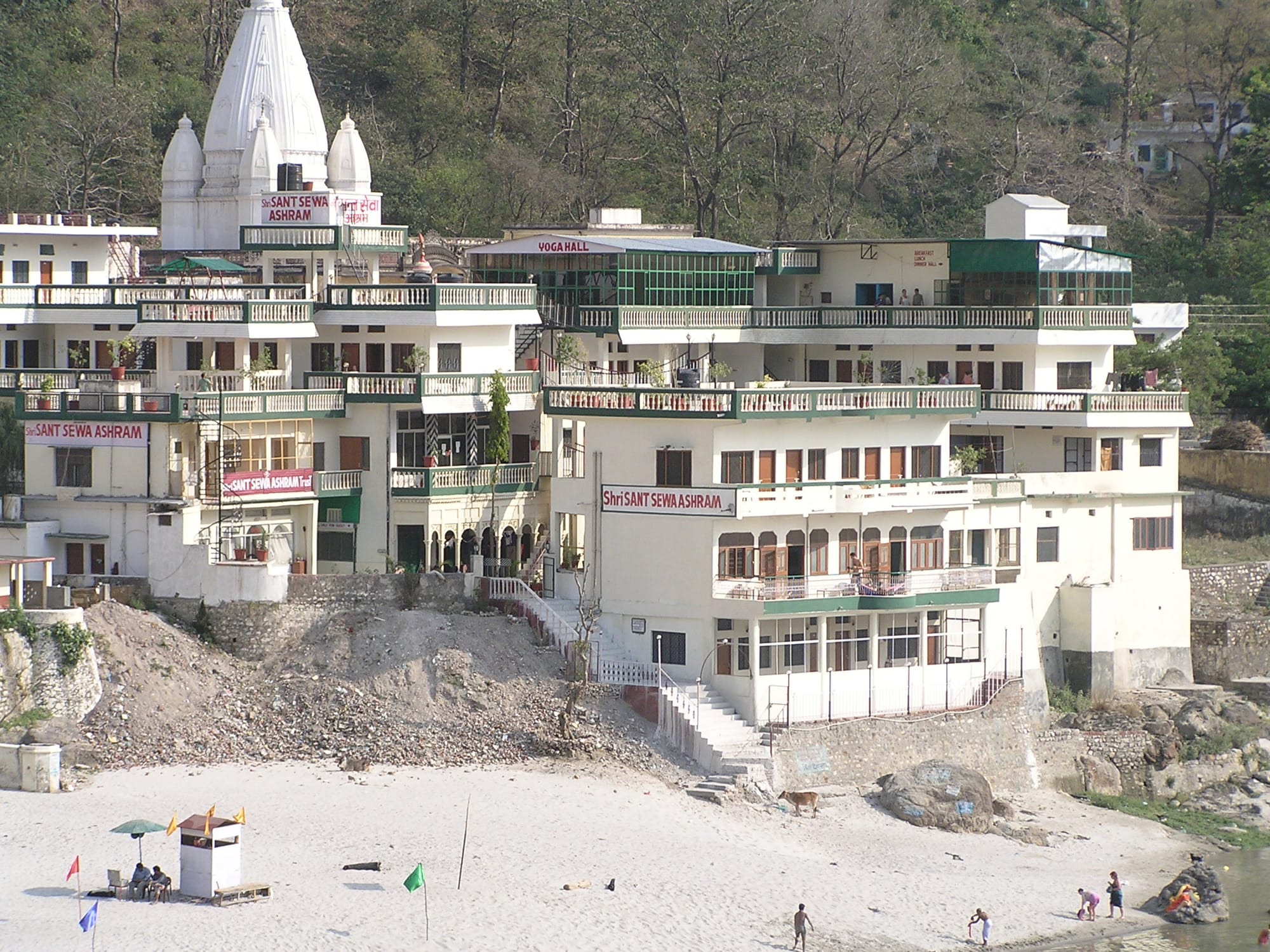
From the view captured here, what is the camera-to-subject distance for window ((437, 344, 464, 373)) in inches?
2980

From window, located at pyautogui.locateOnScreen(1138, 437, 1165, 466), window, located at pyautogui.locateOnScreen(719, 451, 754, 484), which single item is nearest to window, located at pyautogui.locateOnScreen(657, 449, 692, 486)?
window, located at pyautogui.locateOnScreen(719, 451, 754, 484)

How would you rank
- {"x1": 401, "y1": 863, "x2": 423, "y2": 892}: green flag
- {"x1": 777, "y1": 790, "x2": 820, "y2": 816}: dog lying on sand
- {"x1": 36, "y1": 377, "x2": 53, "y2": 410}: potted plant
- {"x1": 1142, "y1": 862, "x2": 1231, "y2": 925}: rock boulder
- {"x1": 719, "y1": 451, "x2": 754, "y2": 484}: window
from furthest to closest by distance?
→ 1. {"x1": 36, "y1": 377, "x2": 53, "y2": 410}: potted plant
2. {"x1": 719, "y1": 451, "x2": 754, "y2": 484}: window
3. {"x1": 777, "y1": 790, "x2": 820, "y2": 816}: dog lying on sand
4. {"x1": 1142, "y1": 862, "x2": 1231, "y2": 925}: rock boulder
5. {"x1": 401, "y1": 863, "x2": 423, "y2": 892}: green flag

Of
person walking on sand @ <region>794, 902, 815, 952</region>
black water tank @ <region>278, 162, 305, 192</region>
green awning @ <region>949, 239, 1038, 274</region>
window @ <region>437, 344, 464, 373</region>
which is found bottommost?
person walking on sand @ <region>794, 902, 815, 952</region>

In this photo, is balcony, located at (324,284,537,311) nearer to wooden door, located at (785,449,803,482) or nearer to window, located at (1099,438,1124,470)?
wooden door, located at (785,449,803,482)

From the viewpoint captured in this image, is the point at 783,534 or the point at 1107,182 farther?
the point at 1107,182

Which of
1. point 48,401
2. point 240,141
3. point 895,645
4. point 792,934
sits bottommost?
point 792,934

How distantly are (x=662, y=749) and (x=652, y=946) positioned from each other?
11675 millimetres

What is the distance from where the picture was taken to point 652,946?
55.7m

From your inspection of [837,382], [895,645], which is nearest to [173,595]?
[895,645]

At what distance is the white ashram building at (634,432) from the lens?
6931 centimetres

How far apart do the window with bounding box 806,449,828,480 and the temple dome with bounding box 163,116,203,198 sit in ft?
82.3

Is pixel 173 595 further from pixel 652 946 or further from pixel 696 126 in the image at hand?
pixel 696 126

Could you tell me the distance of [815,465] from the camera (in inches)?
2776

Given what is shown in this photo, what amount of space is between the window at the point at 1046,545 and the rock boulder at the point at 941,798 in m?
10.9
